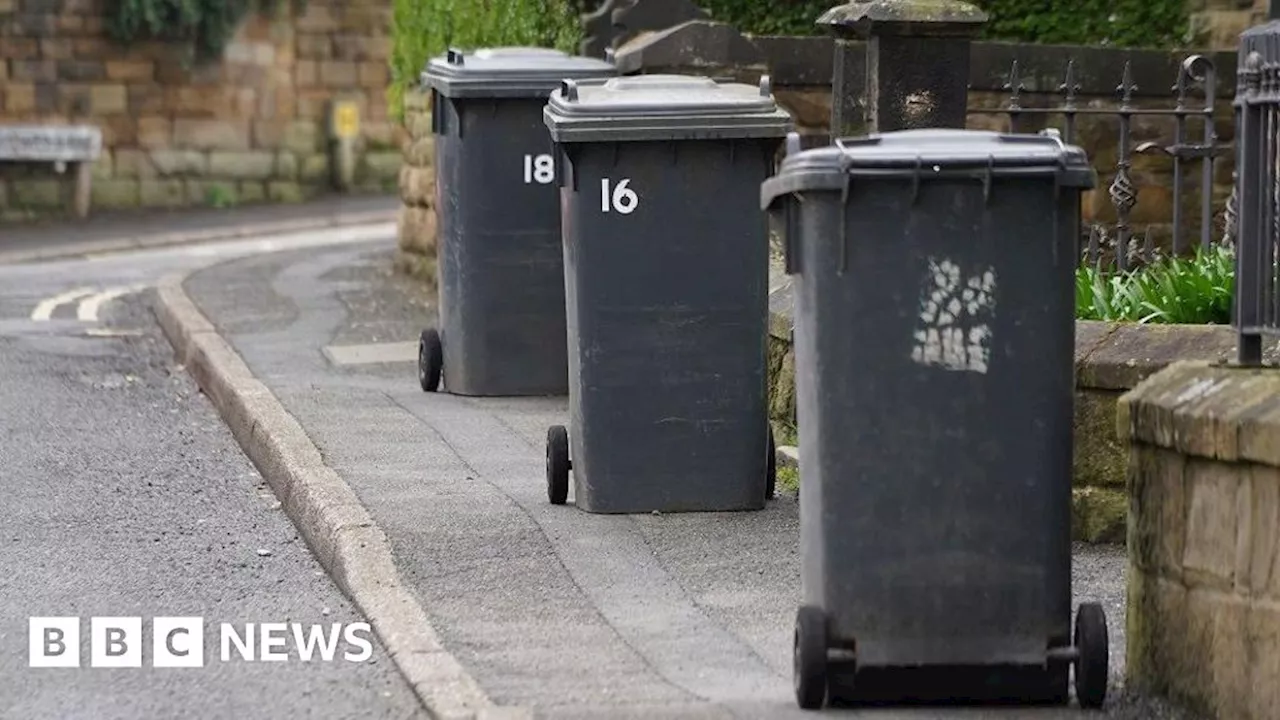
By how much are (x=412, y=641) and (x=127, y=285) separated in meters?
12.1

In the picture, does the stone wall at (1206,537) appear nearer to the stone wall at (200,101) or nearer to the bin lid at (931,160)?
the bin lid at (931,160)

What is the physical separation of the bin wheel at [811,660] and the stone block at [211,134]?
69.9ft

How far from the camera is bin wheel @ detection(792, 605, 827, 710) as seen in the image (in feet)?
18.4

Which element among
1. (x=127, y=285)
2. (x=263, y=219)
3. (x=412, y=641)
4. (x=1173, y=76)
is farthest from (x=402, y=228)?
(x=412, y=641)

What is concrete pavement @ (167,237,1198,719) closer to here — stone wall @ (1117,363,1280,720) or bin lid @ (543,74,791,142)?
stone wall @ (1117,363,1280,720)

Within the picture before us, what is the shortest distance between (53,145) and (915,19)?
55.8ft

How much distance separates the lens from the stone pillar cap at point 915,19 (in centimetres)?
913

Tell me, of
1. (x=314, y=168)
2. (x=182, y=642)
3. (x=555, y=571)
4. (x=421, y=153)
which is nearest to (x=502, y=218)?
(x=555, y=571)

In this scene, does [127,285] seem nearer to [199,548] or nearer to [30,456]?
[30,456]

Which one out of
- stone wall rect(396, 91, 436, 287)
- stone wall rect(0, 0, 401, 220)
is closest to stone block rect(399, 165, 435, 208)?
stone wall rect(396, 91, 436, 287)

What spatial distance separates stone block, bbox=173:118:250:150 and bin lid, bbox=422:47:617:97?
52.5 ft

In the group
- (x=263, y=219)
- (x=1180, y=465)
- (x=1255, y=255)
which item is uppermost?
(x=1255, y=255)

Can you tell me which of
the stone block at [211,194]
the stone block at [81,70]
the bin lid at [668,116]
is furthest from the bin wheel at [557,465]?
the stone block at [211,194]

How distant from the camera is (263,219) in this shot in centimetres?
2523
